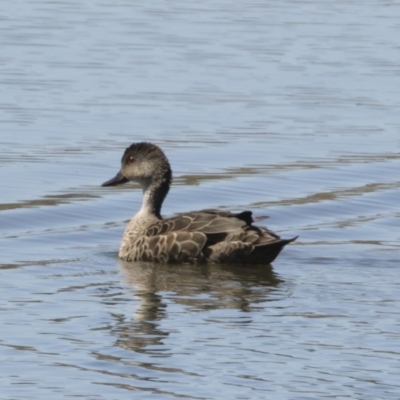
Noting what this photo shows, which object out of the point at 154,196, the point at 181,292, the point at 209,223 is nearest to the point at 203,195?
the point at 154,196

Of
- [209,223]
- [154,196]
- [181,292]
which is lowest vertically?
[181,292]

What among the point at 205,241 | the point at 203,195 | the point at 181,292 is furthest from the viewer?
the point at 203,195

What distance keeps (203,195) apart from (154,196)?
94.6 inches

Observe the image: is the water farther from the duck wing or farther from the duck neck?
the duck neck

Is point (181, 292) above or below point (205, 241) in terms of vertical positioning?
below

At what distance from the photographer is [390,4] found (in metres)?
36.7

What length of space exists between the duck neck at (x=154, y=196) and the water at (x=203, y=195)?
21.3 inches

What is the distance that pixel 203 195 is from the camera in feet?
55.4

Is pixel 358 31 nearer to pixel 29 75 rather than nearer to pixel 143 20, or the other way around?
pixel 143 20

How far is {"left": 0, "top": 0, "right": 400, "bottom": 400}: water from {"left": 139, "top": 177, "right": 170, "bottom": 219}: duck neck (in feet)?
1.77

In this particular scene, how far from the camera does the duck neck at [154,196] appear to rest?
47.3ft

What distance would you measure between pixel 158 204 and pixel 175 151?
4761 mm

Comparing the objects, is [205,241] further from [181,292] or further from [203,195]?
[203,195]

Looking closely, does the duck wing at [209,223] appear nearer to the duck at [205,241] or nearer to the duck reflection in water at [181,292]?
the duck at [205,241]
